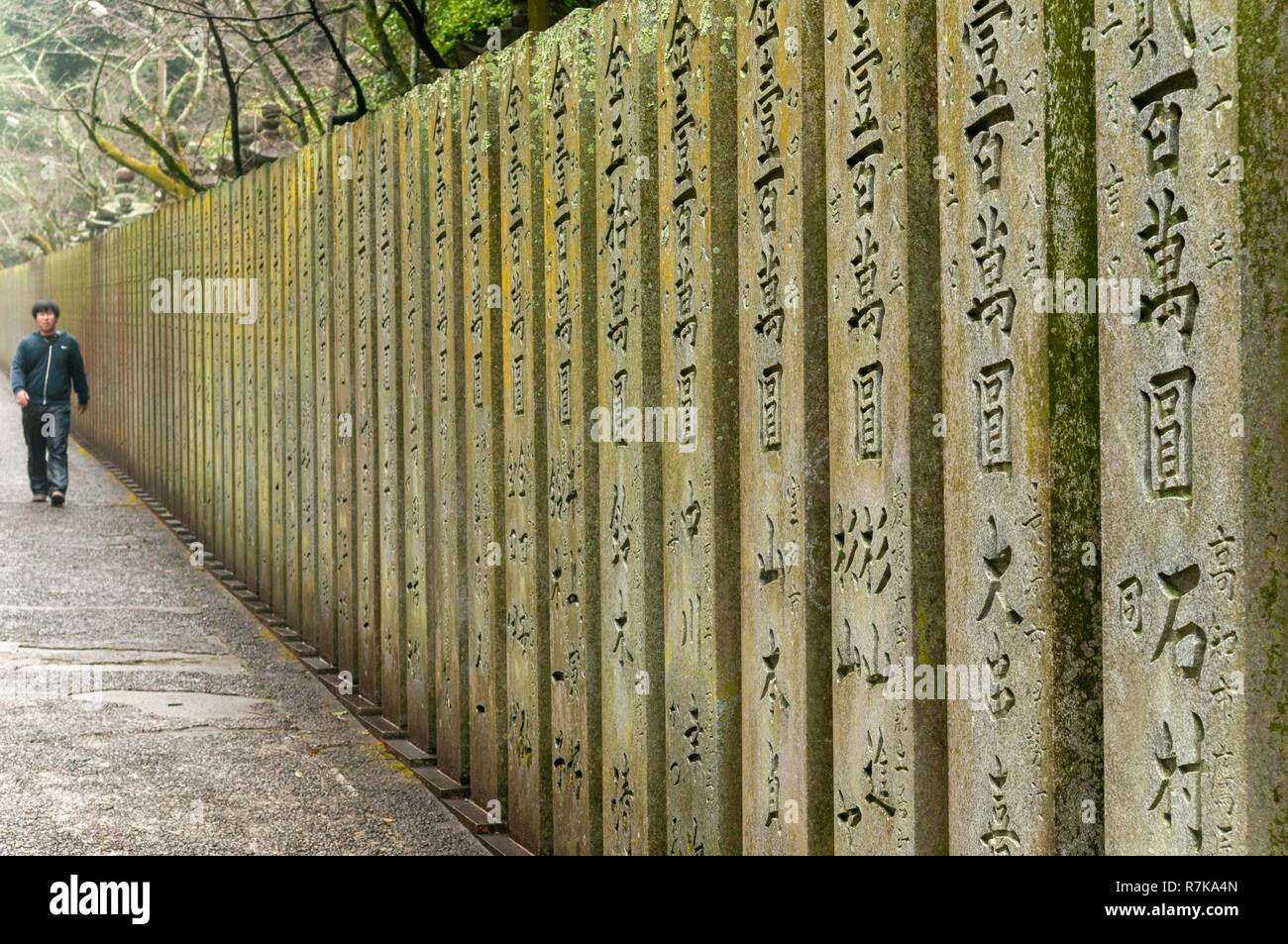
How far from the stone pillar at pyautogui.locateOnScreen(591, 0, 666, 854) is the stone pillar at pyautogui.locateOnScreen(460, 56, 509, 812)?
1.06m

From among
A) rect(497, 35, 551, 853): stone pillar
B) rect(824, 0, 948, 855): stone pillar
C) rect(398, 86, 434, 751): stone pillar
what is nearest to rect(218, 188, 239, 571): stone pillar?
rect(398, 86, 434, 751): stone pillar

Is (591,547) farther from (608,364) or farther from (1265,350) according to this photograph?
(1265,350)

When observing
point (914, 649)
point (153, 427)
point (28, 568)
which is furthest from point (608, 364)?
point (153, 427)

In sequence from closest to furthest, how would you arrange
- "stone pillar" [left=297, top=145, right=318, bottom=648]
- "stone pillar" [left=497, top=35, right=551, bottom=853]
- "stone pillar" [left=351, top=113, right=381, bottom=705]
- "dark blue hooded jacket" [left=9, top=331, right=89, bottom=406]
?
"stone pillar" [left=497, top=35, right=551, bottom=853] → "stone pillar" [left=351, top=113, right=381, bottom=705] → "stone pillar" [left=297, top=145, right=318, bottom=648] → "dark blue hooded jacket" [left=9, top=331, right=89, bottom=406]

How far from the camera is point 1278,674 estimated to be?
7.38 feet

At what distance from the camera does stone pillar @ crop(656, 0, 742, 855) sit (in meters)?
3.91

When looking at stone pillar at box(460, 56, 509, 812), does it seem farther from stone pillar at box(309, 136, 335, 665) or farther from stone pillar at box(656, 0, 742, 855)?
stone pillar at box(309, 136, 335, 665)

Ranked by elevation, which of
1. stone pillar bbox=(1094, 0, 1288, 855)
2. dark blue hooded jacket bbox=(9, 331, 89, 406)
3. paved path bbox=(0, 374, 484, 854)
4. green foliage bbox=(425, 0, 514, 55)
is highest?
green foliage bbox=(425, 0, 514, 55)

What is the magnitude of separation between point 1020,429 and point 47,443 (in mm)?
14111

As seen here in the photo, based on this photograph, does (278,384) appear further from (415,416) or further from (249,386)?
(415,416)

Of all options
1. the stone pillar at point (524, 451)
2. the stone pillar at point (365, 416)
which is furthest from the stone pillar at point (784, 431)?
the stone pillar at point (365, 416)

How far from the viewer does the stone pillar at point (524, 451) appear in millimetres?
5320

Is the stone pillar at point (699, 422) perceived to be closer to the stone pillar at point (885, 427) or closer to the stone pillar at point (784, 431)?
the stone pillar at point (784, 431)

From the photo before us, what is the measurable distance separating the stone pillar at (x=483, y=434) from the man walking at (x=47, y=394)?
10190 mm
